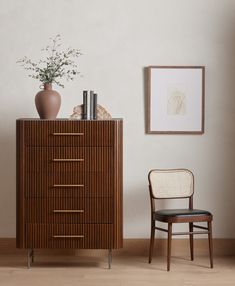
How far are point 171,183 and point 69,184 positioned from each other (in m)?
0.99

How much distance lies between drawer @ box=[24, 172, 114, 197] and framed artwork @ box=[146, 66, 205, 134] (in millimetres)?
896

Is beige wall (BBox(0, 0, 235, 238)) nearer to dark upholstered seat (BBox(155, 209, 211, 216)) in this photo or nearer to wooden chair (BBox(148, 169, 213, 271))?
wooden chair (BBox(148, 169, 213, 271))

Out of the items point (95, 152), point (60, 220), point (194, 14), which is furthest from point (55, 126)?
point (194, 14)

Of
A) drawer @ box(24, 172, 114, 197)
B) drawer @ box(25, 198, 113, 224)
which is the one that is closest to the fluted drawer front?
drawer @ box(24, 172, 114, 197)

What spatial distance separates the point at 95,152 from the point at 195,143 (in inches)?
45.3

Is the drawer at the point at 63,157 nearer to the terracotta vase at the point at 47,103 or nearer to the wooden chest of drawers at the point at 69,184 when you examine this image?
the wooden chest of drawers at the point at 69,184

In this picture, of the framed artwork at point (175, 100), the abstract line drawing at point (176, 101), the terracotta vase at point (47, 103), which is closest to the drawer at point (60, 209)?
the terracotta vase at point (47, 103)

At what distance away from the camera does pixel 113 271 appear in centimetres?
607

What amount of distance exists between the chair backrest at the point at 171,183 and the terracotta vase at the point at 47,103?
1.03 m

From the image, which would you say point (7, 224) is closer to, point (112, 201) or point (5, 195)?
point (5, 195)

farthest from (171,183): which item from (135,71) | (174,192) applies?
(135,71)

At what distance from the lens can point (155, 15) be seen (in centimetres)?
672

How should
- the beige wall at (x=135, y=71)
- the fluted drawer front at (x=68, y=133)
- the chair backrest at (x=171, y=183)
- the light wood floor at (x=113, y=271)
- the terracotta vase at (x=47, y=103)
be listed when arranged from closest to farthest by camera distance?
the light wood floor at (x=113, y=271), the fluted drawer front at (x=68, y=133), the terracotta vase at (x=47, y=103), the chair backrest at (x=171, y=183), the beige wall at (x=135, y=71)

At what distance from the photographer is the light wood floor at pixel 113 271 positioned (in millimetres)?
5639
